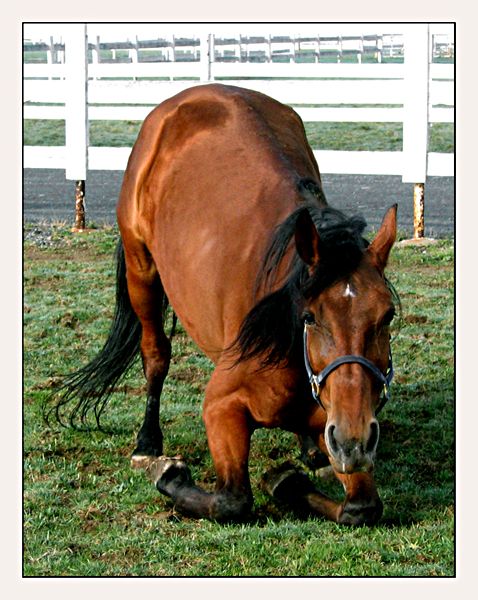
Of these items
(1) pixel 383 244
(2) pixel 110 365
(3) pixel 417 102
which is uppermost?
(3) pixel 417 102

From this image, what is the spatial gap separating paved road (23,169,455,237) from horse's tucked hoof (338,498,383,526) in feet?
20.5

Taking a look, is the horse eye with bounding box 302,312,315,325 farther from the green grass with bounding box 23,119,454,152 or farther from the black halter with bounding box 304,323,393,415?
the green grass with bounding box 23,119,454,152

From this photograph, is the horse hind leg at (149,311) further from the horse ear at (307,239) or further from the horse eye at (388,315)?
the horse eye at (388,315)

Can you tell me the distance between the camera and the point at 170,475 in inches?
221

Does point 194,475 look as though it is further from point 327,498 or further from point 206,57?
point 206,57

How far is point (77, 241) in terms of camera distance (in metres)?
11.3

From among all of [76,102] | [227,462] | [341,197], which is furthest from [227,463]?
[341,197]

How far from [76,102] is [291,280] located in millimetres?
8087


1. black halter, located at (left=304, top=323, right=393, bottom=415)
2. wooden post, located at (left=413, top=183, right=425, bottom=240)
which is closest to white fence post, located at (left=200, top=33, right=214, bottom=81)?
wooden post, located at (left=413, top=183, right=425, bottom=240)

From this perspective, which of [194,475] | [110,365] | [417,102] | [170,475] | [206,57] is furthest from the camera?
[206,57]

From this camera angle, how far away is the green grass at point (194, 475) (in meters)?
4.84

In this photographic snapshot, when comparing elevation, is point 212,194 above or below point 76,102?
below

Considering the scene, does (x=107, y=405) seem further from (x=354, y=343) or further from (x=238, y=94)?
(x=354, y=343)

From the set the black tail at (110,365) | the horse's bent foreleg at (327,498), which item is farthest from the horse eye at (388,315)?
the black tail at (110,365)
